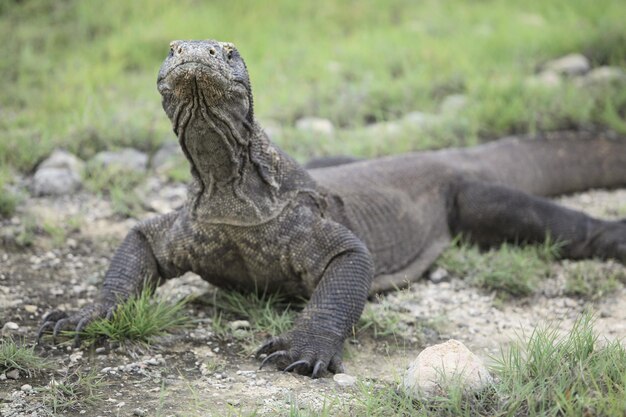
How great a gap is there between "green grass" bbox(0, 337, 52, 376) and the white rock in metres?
1.42

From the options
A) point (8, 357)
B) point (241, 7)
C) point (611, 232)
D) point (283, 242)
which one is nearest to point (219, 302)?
point (283, 242)

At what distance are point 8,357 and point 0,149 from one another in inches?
111

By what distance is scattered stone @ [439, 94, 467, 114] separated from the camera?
6.88 meters

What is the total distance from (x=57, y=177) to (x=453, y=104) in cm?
330

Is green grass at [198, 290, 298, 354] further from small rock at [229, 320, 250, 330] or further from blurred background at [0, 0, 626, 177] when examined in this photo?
blurred background at [0, 0, 626, 177]

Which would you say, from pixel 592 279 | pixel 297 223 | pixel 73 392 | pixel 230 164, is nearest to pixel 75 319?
pixel 73 392

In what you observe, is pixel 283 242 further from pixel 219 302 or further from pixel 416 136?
pixel 416 136

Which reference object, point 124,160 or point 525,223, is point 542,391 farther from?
point 124,160

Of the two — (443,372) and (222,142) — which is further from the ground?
(222,142)

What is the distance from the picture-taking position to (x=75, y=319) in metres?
3.62

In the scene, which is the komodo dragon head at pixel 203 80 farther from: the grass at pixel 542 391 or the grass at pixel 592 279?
the grass at pixel 592 279

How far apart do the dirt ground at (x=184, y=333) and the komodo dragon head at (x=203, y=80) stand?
1000 millimetres

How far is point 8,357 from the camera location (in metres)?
3.22

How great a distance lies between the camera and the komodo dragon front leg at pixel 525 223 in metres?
4.98
